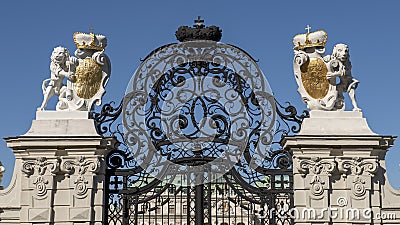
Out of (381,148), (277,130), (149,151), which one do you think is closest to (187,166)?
(149,151)

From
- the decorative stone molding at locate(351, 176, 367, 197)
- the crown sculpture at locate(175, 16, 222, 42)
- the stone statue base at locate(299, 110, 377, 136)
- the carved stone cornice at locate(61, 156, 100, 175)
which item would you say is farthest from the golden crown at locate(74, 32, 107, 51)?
the decorative stone molding at locate(351, 176, 367, 197)

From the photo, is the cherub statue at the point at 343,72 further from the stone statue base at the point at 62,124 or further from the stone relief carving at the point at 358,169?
the stone statue base at the point at 62,124

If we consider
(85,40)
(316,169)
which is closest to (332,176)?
(316,169)

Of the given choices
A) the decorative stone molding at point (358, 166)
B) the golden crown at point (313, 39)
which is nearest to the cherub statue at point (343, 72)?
the golden crown at point (313, 39)

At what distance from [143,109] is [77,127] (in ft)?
3.73

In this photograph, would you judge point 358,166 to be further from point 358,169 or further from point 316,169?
point 316,169

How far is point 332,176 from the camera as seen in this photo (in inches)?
403

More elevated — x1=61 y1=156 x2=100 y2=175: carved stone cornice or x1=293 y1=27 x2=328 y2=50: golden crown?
x1=293 y1=27 x2=328 y2=50: golden crown

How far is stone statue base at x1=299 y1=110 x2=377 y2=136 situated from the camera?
10.3 meters

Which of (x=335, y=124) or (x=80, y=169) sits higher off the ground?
(x=335, y=124)

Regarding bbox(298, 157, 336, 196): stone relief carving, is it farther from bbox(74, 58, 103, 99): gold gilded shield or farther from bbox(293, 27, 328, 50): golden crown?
bbox(74, 58, 103, 99): gold gilded shield

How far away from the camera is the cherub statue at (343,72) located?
10531 millimetres

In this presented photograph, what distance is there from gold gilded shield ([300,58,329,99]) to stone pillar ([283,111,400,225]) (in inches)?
32.1

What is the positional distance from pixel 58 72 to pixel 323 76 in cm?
451
